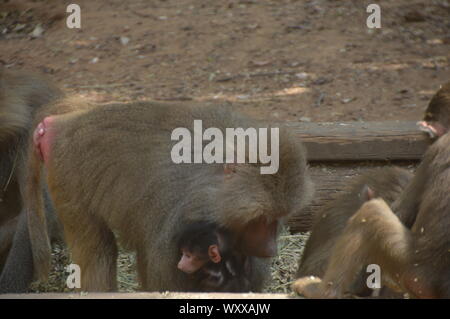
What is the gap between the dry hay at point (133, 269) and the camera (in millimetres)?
5109

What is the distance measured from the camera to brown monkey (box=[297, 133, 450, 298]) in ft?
11.9

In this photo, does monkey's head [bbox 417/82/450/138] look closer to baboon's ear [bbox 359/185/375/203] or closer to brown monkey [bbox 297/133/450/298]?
baboon's ear [bbox 359/185/375/203]

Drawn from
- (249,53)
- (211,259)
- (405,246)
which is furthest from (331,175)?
(249,53)

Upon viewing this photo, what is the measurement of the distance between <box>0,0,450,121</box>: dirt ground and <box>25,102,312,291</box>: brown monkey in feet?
12.6

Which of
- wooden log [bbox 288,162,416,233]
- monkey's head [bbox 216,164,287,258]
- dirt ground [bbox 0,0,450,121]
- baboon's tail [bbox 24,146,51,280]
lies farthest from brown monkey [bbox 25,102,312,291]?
dirt ground [bbox 0,0,450,121]

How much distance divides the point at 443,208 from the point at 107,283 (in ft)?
5.80

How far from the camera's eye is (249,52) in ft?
31.1

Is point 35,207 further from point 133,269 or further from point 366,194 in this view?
point 366,194

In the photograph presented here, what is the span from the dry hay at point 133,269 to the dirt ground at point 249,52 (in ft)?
8.59

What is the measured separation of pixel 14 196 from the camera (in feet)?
18.0

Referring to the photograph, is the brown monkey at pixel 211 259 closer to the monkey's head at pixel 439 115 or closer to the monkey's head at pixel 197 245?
the monkey's head at pixel 197 245

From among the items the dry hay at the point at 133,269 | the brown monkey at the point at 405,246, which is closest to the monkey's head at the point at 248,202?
the brown monkey at the point at 405,246
